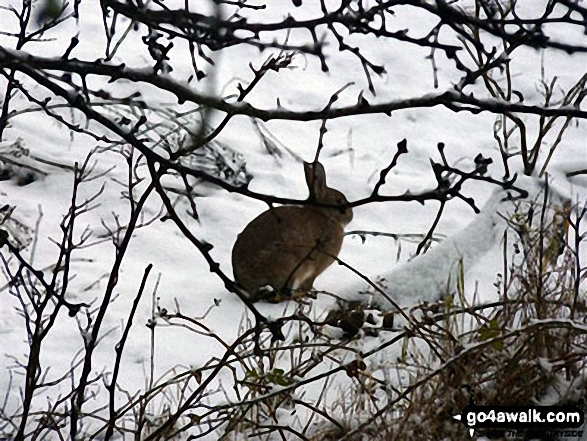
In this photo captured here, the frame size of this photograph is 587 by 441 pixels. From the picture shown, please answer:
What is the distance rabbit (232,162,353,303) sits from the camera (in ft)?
16.3

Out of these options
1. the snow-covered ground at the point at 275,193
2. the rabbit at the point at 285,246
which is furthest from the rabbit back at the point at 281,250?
the snow-covered ground at the point at 275,193

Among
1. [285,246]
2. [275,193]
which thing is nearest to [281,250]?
[285,246]

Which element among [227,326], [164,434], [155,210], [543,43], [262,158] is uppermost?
[262,158]

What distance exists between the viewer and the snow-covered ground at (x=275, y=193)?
14.0 ft

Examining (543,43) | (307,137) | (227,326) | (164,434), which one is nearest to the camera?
(543,43)

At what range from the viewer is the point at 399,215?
6219 millimetres

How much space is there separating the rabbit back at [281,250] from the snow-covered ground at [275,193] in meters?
0.16

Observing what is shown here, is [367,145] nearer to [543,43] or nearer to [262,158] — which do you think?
[262,158]

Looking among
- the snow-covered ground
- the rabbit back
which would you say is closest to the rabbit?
the rabbit back

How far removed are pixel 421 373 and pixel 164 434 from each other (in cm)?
90

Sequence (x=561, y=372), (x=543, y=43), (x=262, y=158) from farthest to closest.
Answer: (x=262, y=158), (x=561, y=372), (x=543, y=43)

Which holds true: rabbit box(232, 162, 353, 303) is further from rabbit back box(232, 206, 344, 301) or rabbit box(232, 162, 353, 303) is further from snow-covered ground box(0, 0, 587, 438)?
snow-covered ground box(0, 0, 587, 438)

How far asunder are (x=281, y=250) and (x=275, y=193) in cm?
136

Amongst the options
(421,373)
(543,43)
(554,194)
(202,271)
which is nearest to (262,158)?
(202,271)
